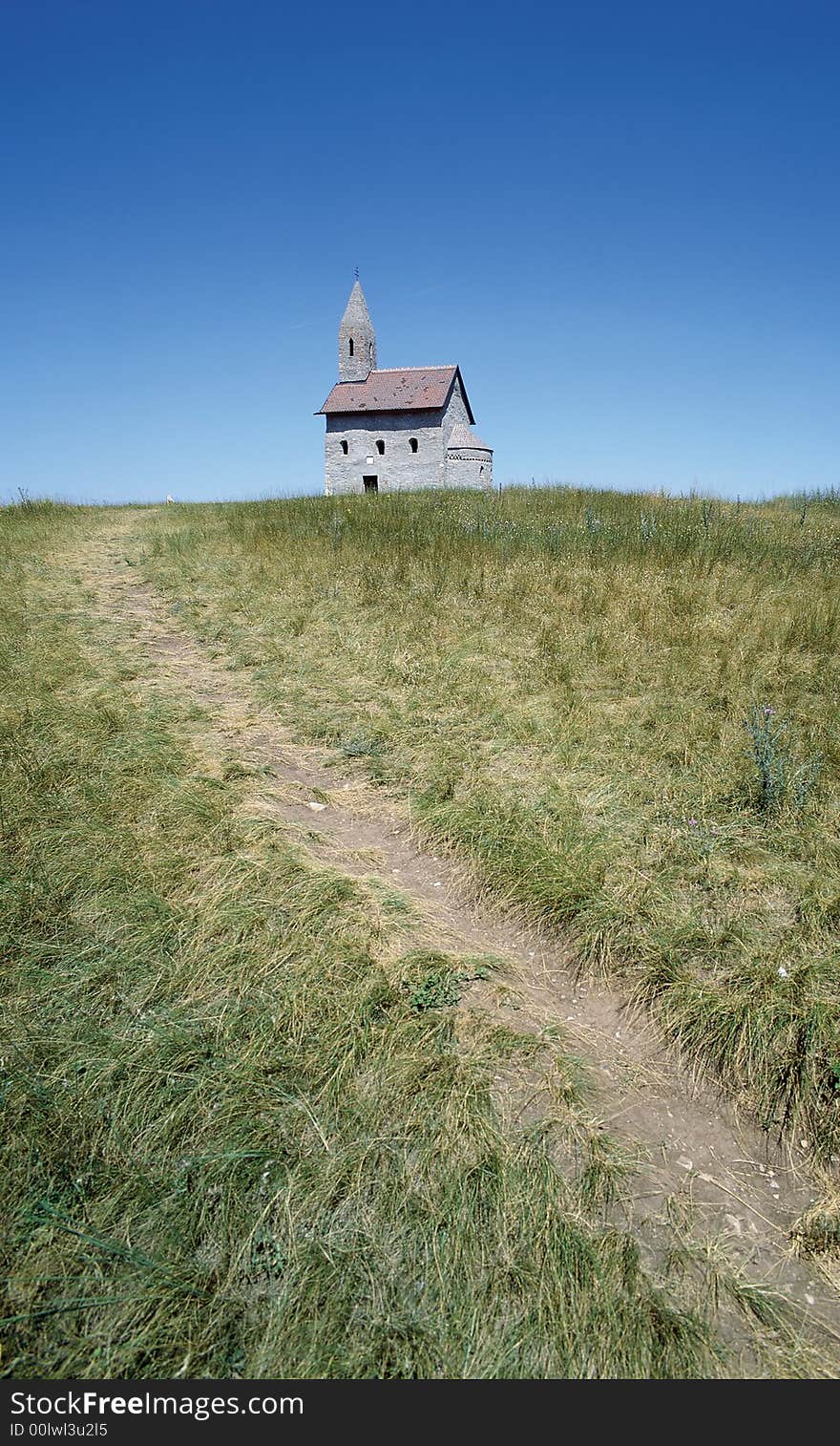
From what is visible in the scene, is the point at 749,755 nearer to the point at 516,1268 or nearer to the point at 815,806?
the point at 815,806

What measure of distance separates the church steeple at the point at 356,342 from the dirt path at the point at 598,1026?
130 ft

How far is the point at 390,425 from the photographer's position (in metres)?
38.4

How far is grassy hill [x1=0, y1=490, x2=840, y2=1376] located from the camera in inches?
78.6

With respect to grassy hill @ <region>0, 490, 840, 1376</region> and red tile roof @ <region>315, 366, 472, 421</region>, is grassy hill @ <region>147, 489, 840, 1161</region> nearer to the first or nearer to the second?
grassy hill @ <region>0, 490, 840, 1376</region>

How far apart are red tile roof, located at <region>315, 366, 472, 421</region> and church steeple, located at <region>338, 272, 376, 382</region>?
22.7 inches

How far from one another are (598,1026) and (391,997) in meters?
0.92

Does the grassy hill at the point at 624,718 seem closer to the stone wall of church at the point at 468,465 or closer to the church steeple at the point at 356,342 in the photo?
the stone wall of church at the point at 468,465

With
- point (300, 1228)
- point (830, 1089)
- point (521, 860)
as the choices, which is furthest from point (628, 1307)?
point (521, 860)

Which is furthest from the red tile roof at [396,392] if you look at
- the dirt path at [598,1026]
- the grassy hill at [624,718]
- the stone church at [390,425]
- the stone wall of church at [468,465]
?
the dirt path at [598,1026]

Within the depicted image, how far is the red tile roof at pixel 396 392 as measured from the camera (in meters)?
37.5

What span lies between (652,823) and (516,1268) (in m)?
2.57

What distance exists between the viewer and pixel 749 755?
4512 mm

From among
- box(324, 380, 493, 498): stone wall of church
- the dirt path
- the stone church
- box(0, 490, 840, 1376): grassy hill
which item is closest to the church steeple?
the stone church

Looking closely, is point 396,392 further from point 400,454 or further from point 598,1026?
point 598,1026
